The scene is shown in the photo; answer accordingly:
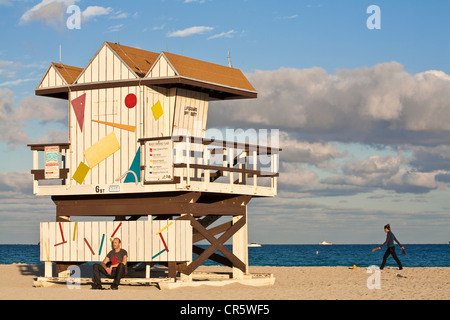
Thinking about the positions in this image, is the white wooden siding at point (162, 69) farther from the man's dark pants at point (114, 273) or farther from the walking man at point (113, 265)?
the man's dark pants at point (114, 273)

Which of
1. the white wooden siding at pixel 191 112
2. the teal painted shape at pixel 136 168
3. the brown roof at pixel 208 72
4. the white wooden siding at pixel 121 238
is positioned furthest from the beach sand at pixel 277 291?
the brown roof at pixel 208 72

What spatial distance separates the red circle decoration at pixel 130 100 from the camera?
80.8ft

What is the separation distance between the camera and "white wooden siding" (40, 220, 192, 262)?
77.0ft

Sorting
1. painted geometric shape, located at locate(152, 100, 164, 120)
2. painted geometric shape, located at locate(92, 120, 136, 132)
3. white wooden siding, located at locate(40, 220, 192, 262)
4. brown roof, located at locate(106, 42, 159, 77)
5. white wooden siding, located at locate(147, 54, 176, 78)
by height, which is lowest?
white wooden siding, located at locate(40, 220, 192, 262)

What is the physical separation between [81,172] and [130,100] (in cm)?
277

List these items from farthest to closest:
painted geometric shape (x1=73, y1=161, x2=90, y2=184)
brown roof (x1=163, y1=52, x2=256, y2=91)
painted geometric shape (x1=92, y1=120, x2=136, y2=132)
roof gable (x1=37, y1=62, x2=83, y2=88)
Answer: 1. roof gable (x1=37, y1=62, x2=83, y2=88)
2. painted geometric shape (x1=73, y1=161, x2=90, y2=184)
3. brown roof (x1=163, y1=52, x2=256, y2=91)
4. painted geometric shape (x1=92, y1=120, x2=136, y2=132)

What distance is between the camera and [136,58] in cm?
2584

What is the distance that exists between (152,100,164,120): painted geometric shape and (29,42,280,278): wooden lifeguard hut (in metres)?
0.03

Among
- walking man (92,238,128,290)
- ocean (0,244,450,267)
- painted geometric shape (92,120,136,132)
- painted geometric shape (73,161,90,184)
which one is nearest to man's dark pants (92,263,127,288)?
walking man (92,238,128,290)

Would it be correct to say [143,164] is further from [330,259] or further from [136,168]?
[330,259]

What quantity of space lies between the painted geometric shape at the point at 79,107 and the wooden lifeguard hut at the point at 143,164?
31mm

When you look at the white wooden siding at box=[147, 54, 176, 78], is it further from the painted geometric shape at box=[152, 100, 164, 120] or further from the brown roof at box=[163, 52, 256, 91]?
the painted geometric shape at box=[152, 100, 164, 120]
